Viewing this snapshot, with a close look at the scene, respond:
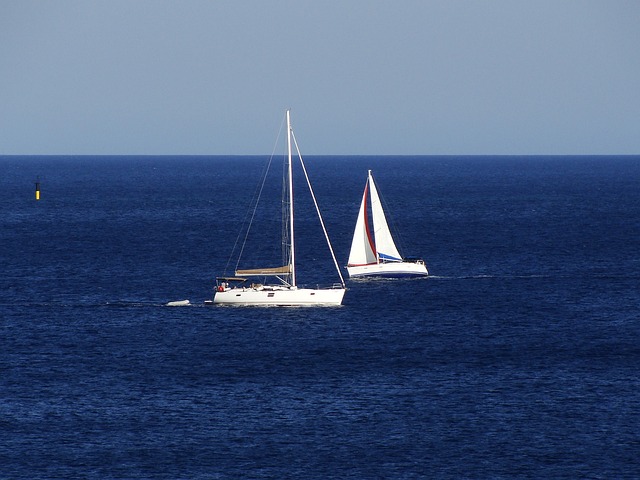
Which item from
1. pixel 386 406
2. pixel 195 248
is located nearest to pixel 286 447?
pixel 386 406

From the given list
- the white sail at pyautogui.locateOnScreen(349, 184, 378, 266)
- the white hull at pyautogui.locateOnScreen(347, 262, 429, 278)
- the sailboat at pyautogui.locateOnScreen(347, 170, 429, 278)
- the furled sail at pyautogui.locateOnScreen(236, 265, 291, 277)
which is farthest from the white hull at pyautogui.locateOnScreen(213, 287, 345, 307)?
the white sail at pyautogui.locateOnScreen(349, 184, 378, 266)

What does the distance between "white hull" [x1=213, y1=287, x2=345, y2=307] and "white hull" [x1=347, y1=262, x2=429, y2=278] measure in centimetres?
2067

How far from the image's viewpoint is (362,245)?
132 m

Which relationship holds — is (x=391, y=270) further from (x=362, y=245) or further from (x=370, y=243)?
(x=362, y=245)

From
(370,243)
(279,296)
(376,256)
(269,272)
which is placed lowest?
(279,296)

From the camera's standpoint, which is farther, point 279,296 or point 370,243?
point 370,243

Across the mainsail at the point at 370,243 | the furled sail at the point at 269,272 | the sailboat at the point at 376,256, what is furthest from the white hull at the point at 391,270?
the furled sail at the point at 269,272

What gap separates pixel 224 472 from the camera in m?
64.2

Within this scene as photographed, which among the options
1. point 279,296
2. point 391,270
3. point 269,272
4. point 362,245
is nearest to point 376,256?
point 362,245

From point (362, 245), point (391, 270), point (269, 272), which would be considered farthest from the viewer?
point (362, 245)

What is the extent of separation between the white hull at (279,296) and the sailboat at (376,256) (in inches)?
795

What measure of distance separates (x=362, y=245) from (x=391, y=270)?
174 inches

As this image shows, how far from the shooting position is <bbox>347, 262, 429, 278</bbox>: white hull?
13062 centimetres

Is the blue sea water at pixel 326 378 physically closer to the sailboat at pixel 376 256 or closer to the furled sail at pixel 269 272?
the sailboat at pixel 376 256
